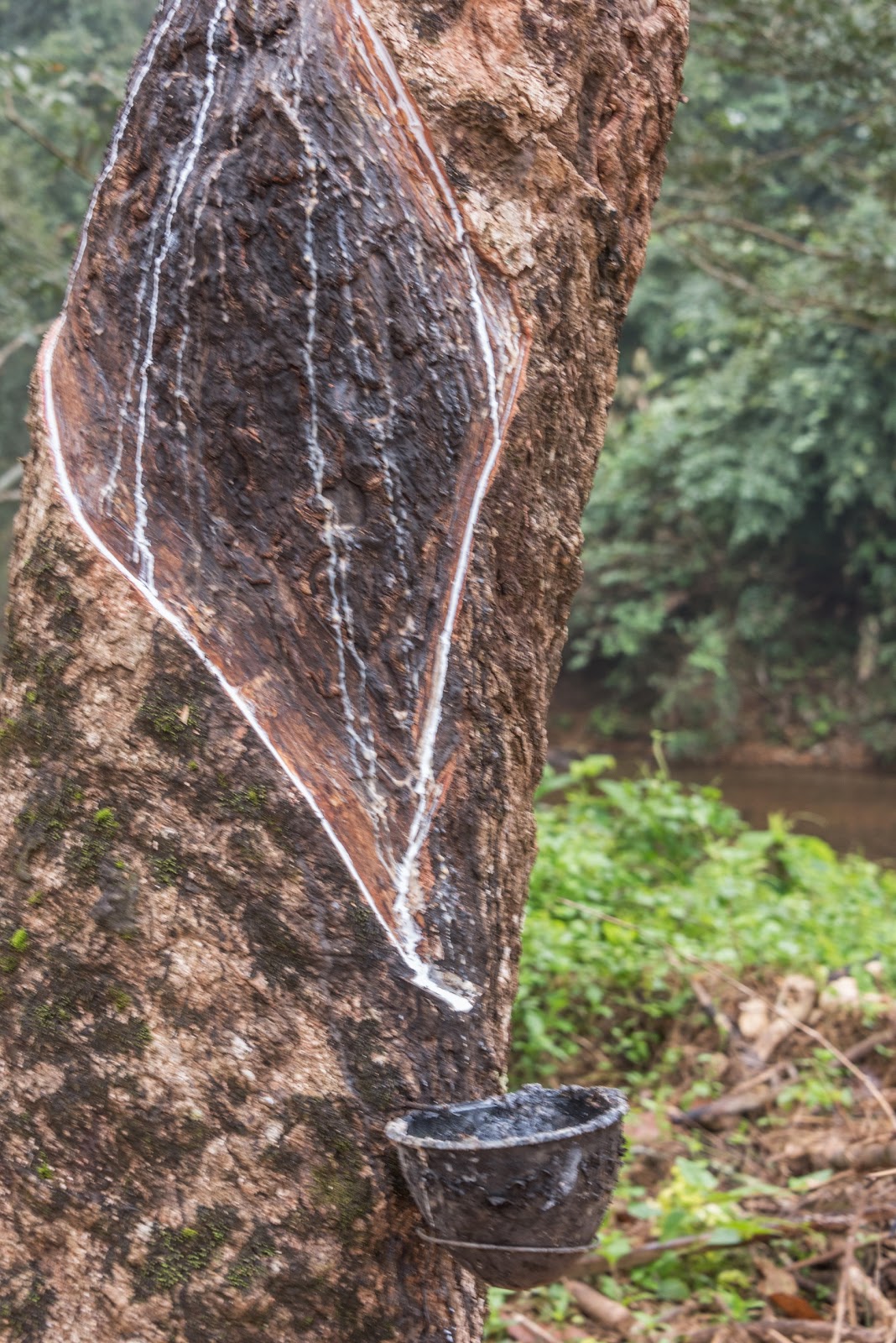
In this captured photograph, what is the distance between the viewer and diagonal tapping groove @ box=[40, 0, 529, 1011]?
123cm

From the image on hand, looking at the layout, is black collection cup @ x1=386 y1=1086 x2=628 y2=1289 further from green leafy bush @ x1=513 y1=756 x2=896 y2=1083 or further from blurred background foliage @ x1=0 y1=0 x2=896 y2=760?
blurred background foliage @ x1=0 y1=0 x2=896 y2=760

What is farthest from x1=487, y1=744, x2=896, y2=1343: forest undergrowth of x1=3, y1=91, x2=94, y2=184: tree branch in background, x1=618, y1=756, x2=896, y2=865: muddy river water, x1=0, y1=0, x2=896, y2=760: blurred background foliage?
x1=0, y1=0, x2=896, y2=760: blurred background foliage

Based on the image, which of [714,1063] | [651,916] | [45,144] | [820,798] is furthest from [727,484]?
[714,1063]

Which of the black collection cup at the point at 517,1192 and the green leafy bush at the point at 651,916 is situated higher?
the black collection cup at the point at 517,1192

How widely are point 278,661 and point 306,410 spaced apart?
270 millimetres

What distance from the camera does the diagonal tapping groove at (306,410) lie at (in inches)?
48.3

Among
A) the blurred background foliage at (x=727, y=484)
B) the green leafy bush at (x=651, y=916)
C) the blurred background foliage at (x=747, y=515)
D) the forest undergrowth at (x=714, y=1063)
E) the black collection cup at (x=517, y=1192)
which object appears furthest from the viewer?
the blurred background foliage at (x=747, y=515)

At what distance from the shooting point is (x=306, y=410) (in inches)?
48.5

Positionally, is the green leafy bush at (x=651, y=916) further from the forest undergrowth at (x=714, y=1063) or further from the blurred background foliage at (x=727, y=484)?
the blurred background foliage at (x=727, y=484)

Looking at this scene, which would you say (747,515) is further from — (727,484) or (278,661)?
(278,661)

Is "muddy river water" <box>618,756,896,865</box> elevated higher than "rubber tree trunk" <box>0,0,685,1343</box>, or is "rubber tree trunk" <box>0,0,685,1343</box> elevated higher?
"rubber tree trunk" <box>0,0,685,1343</box>

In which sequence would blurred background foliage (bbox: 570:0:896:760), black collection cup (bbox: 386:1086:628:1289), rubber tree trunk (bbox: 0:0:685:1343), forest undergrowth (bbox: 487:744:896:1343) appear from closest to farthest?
black collection cup (bbox: 386:1086:628:1289), rubber tree trunk (bbox: 0:0:685:1343), forest undergrowth (bbox: 487:744:896:1343), blurred background foliage (bbox: 570:0:896:760)

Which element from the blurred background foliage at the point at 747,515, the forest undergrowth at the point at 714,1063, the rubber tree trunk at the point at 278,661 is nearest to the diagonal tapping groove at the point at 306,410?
the rubber tree trunk at the point at 278,661

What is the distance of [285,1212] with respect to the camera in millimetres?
1148
